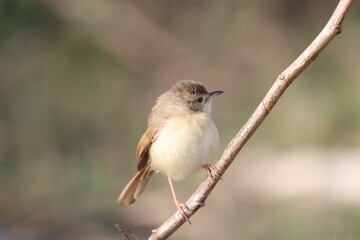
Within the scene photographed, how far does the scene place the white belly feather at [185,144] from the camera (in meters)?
3.91

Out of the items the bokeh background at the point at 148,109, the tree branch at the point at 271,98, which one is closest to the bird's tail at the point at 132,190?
the tree branch at the point at 271,98

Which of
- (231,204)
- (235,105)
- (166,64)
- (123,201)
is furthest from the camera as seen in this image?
(166,64)

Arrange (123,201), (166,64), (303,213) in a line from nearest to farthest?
1. (123,201)
2. (303,213)
3. (166,64)

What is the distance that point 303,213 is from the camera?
6.98 metres

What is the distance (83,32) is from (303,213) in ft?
12.0

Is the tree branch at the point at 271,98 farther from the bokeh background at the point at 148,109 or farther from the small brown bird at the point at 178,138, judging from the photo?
the bokeh background at the point at 148,109

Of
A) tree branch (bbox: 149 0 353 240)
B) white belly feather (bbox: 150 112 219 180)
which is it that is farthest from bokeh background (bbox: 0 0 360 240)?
tree branch (bbox: 149 0 353 240)

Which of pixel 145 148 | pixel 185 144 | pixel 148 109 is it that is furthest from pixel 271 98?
pixel 148 109

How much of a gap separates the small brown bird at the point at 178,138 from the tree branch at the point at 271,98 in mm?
746

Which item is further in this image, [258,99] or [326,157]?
[258,99]

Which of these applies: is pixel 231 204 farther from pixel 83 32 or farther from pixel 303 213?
pixel 83 32

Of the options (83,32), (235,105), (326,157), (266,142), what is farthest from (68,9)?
(326,157)

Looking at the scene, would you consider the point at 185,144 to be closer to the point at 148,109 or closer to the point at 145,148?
the point at 145,148

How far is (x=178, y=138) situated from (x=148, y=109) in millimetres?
4882
